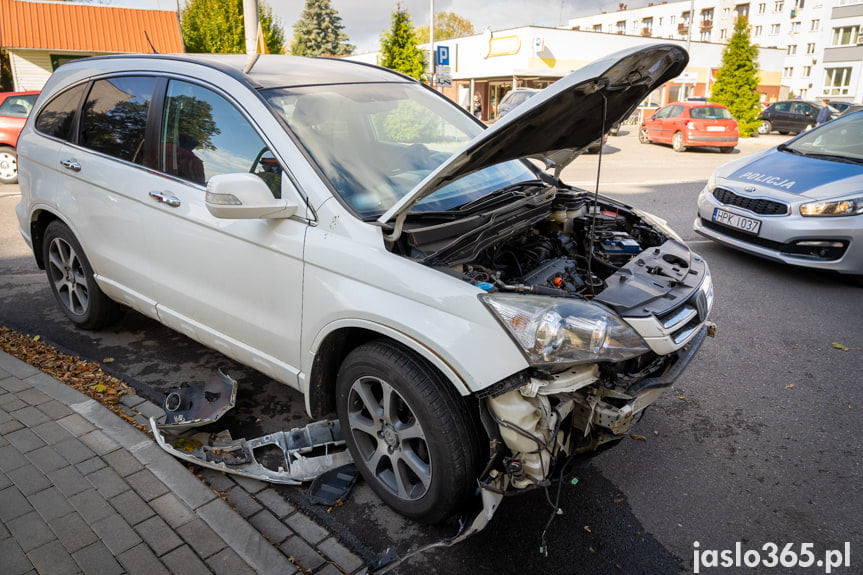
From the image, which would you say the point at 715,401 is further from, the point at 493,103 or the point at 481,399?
the point at 493,103

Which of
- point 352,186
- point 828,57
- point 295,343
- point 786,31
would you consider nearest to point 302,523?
point 295,343

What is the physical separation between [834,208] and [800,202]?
11.2 inches

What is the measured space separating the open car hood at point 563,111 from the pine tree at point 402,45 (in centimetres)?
1862

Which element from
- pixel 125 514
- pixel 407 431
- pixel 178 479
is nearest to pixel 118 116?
pixel 178 479

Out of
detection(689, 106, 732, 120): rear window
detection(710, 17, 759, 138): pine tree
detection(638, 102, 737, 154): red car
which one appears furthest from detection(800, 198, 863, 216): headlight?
detection(710, 17, 759, 138): pine tree

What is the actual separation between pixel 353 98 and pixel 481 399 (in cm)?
199

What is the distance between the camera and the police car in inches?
216

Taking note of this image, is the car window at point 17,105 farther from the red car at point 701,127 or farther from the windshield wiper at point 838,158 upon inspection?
the red car at point 701,127

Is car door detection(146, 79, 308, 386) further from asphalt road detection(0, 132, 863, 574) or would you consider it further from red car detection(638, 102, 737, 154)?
red car detection(638, 102, 737, 154)

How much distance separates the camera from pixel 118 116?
3.76 meters

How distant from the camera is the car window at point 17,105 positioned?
11.4m

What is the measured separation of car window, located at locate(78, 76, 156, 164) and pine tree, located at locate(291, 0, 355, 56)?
64.7m

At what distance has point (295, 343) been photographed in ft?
9.32

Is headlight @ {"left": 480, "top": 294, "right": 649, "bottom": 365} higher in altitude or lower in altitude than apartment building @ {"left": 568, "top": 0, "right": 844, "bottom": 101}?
lower
